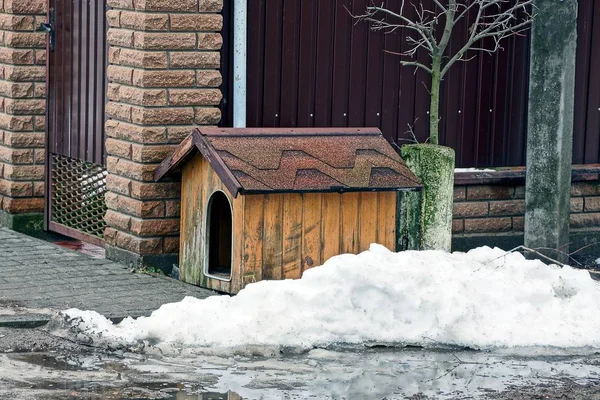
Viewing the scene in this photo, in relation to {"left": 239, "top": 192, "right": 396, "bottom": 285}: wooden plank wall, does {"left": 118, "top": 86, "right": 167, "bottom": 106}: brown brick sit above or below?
above

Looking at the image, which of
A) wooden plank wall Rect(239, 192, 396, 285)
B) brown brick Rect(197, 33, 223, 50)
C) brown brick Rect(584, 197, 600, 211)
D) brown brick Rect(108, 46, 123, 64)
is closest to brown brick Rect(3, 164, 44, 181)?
brown brick Rect(108, 46, 123, 64)

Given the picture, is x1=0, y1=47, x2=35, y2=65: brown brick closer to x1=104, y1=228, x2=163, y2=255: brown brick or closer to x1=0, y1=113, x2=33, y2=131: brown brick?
x1=0, y1=113, x2=33, y2=131: brown brick

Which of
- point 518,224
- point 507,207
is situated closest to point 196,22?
point 507,207

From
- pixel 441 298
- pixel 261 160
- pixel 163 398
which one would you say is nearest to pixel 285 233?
pixel 261 160

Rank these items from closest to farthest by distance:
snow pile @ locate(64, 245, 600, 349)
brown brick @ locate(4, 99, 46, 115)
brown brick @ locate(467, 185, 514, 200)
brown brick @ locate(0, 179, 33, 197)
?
snow pile @ locate(64, 245, 600, 349)
brown brick @ locate(467, 185, 514, 200)
brown brick @ locate(4, 99, 46, 115)
brown brick @ locate(0, 179, 33, 197)

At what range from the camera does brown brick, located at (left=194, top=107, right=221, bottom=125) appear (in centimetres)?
1062

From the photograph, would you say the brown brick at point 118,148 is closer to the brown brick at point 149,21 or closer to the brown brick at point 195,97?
the brown brick at point 195,97

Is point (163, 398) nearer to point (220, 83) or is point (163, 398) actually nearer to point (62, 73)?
point (220, 83)

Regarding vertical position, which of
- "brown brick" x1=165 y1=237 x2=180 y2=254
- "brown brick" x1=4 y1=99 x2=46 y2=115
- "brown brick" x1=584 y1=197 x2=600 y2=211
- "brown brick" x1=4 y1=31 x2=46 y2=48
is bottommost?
"brown brick" x1=165 y1=237 x2=180 y2=254

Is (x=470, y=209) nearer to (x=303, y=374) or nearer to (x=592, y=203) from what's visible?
(x=592, y=203)

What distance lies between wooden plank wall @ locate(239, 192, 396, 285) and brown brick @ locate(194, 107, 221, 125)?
1190mm

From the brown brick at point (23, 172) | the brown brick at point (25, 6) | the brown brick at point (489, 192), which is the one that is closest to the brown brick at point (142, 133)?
the brown brick at point (23, 172)

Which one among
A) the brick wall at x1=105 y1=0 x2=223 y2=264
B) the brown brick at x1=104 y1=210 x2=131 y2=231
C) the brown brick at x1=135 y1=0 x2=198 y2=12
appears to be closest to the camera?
the brown brick at x1=135 y1=0 x2=198 y2=12

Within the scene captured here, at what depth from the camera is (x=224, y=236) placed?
418 inches
